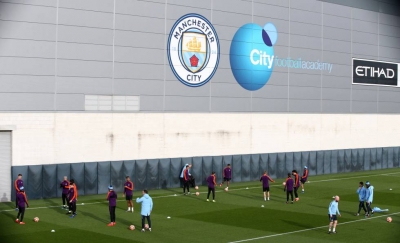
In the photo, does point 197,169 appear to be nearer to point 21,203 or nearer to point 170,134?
point 170,134

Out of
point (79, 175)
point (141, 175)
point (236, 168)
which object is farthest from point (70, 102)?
point (236, 168)

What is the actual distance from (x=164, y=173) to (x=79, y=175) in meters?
7.18

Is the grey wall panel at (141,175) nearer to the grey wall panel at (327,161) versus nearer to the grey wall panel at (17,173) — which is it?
the grey wall panel at (17,173)

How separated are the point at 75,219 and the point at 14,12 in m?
14.3

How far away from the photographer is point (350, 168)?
64375 mm

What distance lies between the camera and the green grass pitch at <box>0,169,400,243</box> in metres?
28.8

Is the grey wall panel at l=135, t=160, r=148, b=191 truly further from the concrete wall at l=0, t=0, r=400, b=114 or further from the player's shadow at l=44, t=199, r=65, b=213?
the player's shadow at l=44, t=199, r=65, b=213

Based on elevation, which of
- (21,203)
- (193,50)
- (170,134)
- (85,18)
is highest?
(85,18)

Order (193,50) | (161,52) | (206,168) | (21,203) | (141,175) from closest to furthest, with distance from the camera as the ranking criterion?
(21,203)
(141,175)
(161,52)
(193,50)
(206,168)

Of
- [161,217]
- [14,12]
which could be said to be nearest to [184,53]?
[14,12]

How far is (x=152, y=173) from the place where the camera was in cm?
4728

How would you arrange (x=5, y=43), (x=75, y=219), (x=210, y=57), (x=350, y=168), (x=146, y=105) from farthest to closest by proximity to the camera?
(x=350, y=168) < (x=210, y=57) < (x=146, y=105) < (x=5, y=43) < (x=75, y=219)

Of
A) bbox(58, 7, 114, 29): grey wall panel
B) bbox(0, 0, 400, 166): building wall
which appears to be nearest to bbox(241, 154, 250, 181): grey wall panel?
bbox(0, 0, 400, 166): building wall

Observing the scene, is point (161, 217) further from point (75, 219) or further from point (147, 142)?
point (147, 142)
